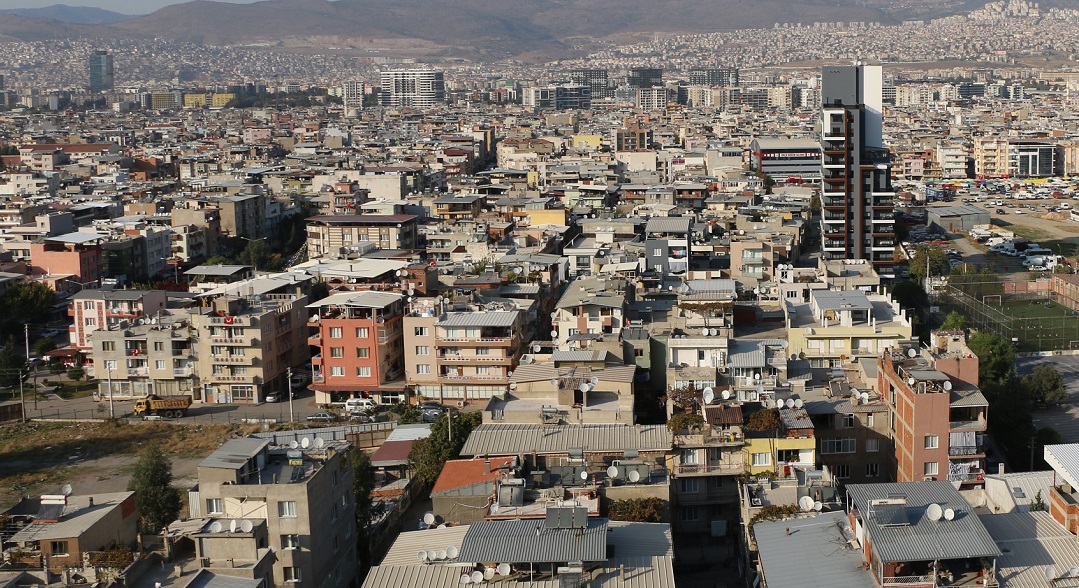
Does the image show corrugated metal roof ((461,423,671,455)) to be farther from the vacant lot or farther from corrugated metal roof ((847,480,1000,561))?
the vacant lot

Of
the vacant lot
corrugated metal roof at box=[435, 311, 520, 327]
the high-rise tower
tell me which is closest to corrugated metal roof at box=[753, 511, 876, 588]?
corrugated metal roof at box=[435, 311, 520, 327]

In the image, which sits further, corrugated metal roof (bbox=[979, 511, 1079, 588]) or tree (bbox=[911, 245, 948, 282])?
tree (bbox=[911, 245, 948, 282])

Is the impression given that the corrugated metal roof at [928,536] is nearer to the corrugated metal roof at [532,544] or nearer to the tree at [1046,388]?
the corrugated metal roof at [532,544]

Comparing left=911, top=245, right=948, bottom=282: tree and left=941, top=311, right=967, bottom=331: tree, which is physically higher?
left=911, top=245, right=948, bottom=282: tree

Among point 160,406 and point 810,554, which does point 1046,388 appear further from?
point 160,406

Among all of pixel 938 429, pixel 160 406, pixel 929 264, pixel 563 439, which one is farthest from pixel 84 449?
pixel 929 264

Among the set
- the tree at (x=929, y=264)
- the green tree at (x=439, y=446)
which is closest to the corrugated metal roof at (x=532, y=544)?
the green tree at (x=439, y=446)
